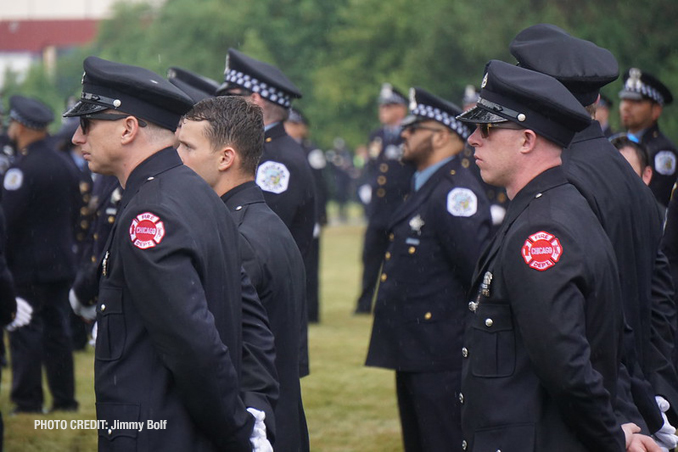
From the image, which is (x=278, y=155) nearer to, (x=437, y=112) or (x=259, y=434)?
(x=437, y=112)

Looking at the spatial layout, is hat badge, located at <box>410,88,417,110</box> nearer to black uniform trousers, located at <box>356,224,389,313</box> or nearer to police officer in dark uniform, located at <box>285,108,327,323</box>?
police officer in dark uniform, located at <box>285,108,327,323</box>

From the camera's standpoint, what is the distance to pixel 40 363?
7930mm

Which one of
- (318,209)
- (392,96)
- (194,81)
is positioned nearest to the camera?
(194,81)

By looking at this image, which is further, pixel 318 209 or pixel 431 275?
pixel 318 209

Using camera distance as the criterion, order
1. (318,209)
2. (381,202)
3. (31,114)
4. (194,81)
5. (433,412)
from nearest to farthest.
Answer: (433,412) < (194,81) < (31,114) < (381,202) < (318,209)

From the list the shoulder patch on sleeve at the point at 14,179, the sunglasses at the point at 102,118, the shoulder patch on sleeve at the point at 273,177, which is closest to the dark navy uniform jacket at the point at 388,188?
the shoulder patch on sleeve at the point at 14,179

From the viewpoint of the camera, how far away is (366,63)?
99.5 ft

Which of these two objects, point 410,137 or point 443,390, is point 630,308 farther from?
point 410,137

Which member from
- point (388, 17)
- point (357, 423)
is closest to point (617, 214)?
point (357, 423)

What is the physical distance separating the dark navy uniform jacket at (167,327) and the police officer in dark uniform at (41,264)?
4.99 meters

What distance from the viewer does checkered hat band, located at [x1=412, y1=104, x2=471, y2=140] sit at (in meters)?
6.04

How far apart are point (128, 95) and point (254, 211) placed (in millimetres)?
836

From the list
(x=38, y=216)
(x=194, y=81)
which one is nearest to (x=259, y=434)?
(x=194, y=81)

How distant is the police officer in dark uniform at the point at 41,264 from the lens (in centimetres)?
789
